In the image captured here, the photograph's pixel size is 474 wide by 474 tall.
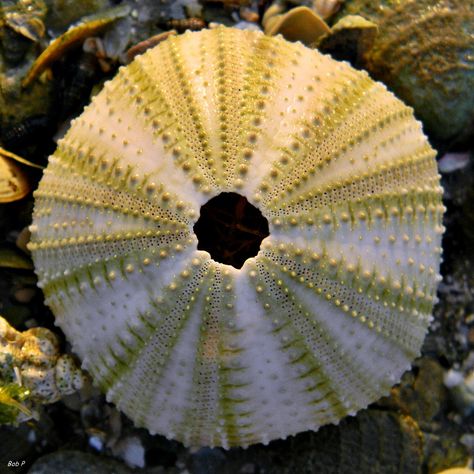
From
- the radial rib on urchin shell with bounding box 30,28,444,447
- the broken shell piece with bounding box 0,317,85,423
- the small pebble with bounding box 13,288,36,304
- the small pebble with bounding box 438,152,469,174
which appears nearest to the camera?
the radial rib on urchin shell with bounding box 30,28,444,447

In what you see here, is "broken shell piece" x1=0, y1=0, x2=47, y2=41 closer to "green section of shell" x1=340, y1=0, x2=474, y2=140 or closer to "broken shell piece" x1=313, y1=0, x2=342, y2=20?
"broken shell piece" x1=313, y1=0, x2=342, y2=20

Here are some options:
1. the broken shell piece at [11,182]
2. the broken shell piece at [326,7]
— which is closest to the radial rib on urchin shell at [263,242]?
the broken shell piece at [11,182]

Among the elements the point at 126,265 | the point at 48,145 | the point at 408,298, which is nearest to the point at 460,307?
the point at 408,298

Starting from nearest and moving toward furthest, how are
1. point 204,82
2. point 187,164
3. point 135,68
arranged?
1. point 187,164
2. point 204,82
3. point 135,68

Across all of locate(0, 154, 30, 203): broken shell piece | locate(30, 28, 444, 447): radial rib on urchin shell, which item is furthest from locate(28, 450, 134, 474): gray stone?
locate(0, 154, 30, 203): broken shell piece

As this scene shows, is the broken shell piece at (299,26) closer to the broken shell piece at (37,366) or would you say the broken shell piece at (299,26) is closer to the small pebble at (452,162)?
the small pebble at (452,162)

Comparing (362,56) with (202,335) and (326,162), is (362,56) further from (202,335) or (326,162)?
(202,335)
